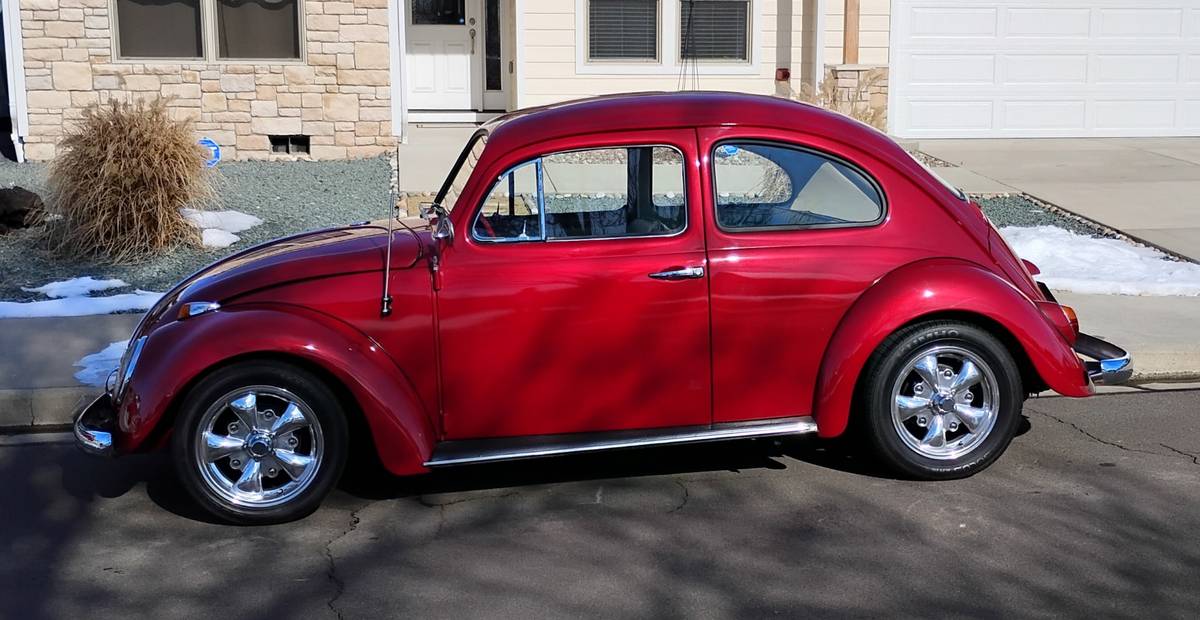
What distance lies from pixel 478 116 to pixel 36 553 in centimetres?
1171

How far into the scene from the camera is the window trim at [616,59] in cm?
1561

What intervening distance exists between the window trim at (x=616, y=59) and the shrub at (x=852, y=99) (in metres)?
1.76

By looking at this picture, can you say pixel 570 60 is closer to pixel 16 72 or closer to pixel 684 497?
pixel 16 72

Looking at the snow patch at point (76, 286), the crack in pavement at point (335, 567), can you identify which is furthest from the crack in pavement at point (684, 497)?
the snow patch at point (76, 286)

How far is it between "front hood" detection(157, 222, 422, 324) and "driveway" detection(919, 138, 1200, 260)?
7101 millimetres

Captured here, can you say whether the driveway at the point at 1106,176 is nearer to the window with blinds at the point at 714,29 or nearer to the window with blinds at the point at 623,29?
the window with blinds at the point at 714,29

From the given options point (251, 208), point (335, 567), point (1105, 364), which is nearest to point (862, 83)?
point (251, 208)

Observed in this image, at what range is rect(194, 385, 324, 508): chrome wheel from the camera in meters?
5.23

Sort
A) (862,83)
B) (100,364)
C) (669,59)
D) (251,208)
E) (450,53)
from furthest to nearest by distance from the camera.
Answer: (450,53) < (669,59) < (862,83) < (251,208) < (100,364)

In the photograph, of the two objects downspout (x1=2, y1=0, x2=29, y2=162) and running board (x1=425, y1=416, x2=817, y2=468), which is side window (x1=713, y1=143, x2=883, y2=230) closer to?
running board (x1=425, y1=416, x2=817, y2=468)

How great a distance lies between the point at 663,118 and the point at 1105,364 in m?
2.29

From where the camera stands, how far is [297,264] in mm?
5414

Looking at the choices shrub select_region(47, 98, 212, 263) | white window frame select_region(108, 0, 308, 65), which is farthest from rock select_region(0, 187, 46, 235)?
white window frame select_region(108, 0, 308, 65)

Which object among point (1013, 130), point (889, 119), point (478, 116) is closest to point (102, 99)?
point (478, 116)
